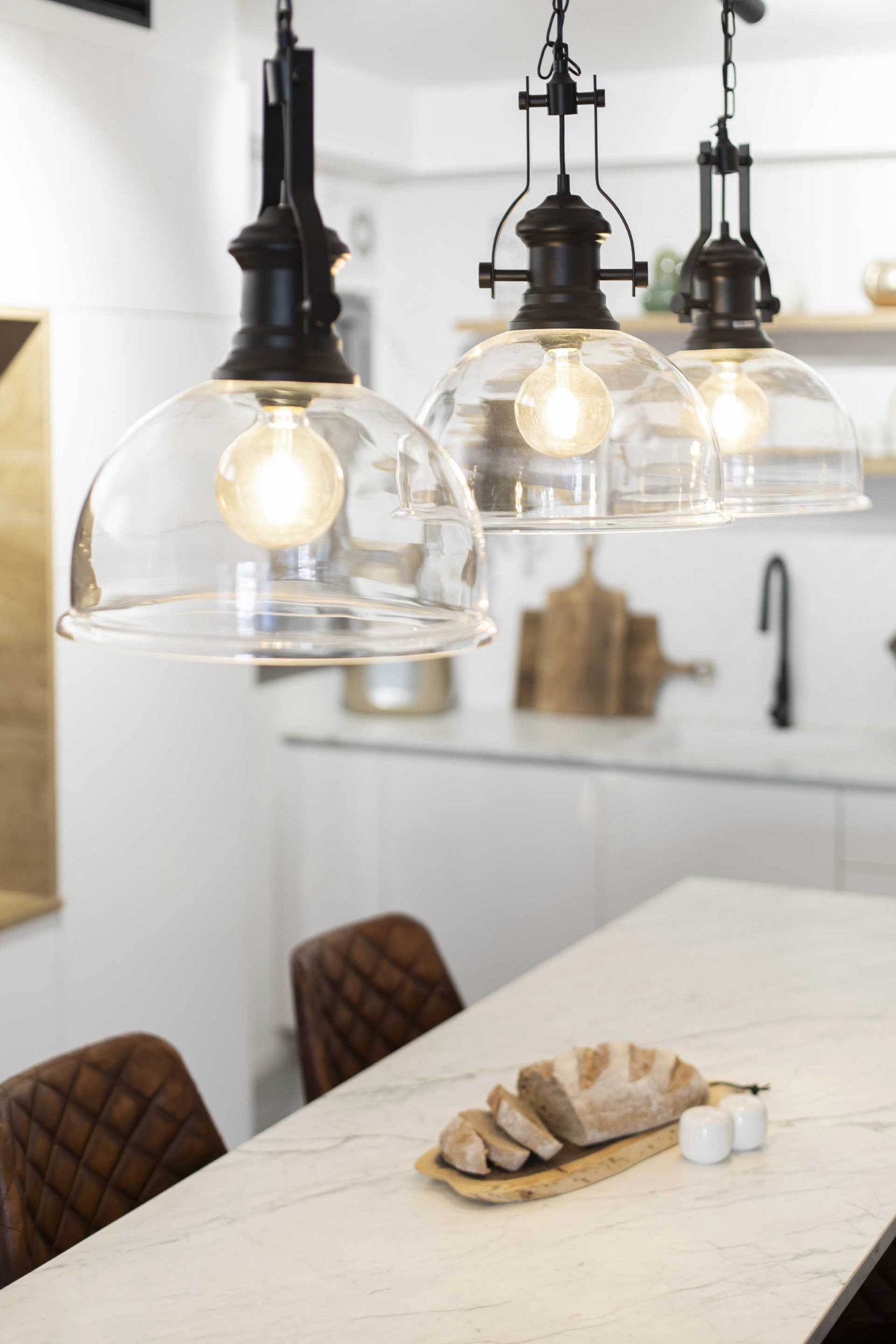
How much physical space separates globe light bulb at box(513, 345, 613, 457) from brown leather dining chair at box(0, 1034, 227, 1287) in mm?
1088

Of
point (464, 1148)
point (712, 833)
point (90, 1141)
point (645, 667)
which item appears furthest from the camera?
point (645, 667)

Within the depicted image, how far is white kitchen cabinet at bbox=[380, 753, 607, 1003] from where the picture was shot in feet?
14.0

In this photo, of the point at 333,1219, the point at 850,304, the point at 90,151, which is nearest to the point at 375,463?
the point at 333,1219

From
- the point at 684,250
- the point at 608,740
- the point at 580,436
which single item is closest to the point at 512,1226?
the point at 580,436

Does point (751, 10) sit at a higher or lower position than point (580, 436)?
higher

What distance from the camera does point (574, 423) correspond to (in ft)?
4.68

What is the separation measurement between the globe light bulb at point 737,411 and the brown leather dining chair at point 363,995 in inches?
47.1

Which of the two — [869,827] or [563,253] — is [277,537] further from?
[869,827]

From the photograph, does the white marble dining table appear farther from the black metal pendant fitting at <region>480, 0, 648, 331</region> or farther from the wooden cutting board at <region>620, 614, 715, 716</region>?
the wooden cutting board at <region>620, 614, 715, 716</region>

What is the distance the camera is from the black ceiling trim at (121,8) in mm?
2918

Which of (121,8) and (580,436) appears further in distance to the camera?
(121,8)

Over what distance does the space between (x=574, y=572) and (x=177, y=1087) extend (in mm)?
2870

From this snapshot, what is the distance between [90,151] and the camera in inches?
117

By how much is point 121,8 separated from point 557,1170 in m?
2.31
